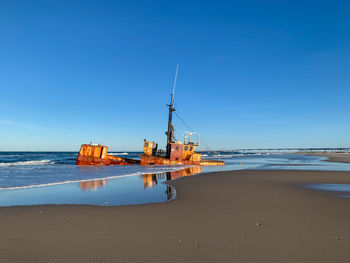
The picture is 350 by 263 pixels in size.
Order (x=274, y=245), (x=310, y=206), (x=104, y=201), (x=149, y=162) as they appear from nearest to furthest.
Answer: (x=274, y=245)
(x=310, y=206)
(x=104, y=201)
(x=149, y=162)

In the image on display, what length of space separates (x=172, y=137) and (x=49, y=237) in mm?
32308

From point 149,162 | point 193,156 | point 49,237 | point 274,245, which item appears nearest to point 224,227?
point 274,245

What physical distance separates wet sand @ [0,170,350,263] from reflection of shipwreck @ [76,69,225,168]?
88.4 ft

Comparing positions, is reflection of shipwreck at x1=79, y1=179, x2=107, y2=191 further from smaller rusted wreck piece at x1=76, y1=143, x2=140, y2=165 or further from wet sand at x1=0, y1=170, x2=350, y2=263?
smaller rusted wreck piece at x1=76, y1=143, x2=140, y2=165

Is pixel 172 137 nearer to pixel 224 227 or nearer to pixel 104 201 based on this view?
pixel 104 201

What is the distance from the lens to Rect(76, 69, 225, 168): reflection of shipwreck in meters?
34.8

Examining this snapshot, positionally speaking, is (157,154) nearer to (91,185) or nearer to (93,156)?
(93,156)

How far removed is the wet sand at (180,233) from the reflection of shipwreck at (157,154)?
88.4 ft

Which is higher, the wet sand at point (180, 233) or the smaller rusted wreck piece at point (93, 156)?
the smaller rusted wreck piece at point (93, 156)

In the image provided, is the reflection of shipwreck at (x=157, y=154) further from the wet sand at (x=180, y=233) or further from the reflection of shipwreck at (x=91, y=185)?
the wet sand at (x=180, y=233)

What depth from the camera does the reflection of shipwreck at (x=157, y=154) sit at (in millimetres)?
34844

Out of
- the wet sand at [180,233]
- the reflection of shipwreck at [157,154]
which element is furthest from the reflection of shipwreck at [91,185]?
the reflection of shipwreck at [157,154]

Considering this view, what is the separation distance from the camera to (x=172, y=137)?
122 feet

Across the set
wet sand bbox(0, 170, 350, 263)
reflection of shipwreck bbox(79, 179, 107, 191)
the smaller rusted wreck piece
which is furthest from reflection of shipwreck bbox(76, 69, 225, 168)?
wet sand bbox(0, 170, 350, 263)
